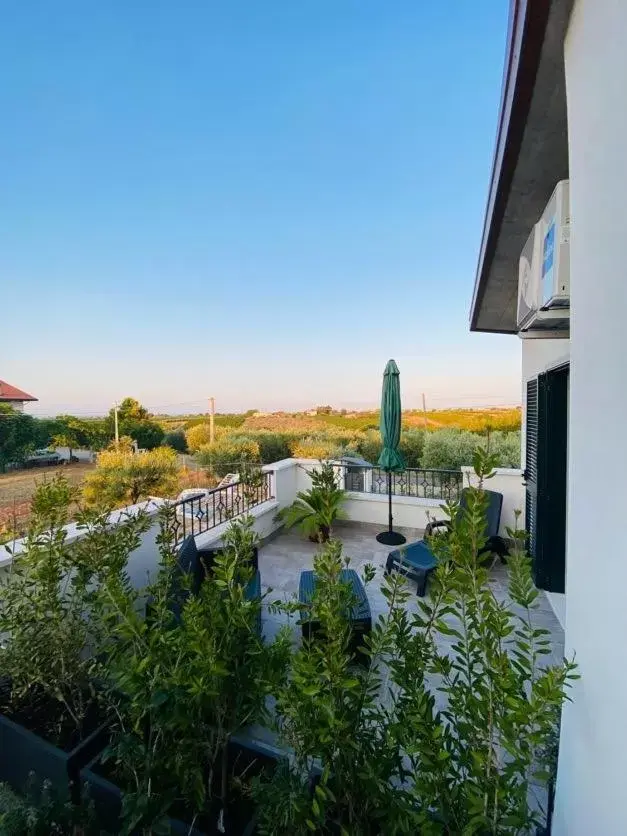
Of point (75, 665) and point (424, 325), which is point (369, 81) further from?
point (75, 665)

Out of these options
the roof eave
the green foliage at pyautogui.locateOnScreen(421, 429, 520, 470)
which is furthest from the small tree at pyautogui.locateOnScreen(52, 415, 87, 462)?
the roof eave

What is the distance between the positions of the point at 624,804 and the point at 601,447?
942mm

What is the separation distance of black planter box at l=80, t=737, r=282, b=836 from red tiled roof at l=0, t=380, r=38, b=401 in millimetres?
24352

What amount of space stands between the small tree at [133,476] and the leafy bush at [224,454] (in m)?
1.57

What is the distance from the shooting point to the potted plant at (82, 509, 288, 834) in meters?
1.32

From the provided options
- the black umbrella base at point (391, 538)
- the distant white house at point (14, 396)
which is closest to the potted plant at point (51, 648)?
the black umbrella base at point (391, 538)

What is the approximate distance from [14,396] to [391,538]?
2410 centimetres

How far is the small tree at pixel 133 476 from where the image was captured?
10602 millimetres

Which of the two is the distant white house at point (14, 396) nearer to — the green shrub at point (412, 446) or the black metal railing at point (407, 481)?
the black metal railing at point (407, 481)

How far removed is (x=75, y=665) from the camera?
6.72 ft

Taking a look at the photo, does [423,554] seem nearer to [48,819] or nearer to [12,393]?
[48,819]

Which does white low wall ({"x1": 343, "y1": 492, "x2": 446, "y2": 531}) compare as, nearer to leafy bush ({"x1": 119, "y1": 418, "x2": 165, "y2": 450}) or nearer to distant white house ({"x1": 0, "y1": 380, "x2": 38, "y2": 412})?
leafy bush ({"x1": 119, "y1": 418, "x2": 165, "y2": 450})

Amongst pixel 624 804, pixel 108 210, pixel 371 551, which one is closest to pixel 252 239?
pixel 108 210

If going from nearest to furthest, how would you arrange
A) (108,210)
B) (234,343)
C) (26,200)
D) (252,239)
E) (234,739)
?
1. (234,739)
2. (26,200)
3. (108,210)
4. (252,239)
5. (234,343)
